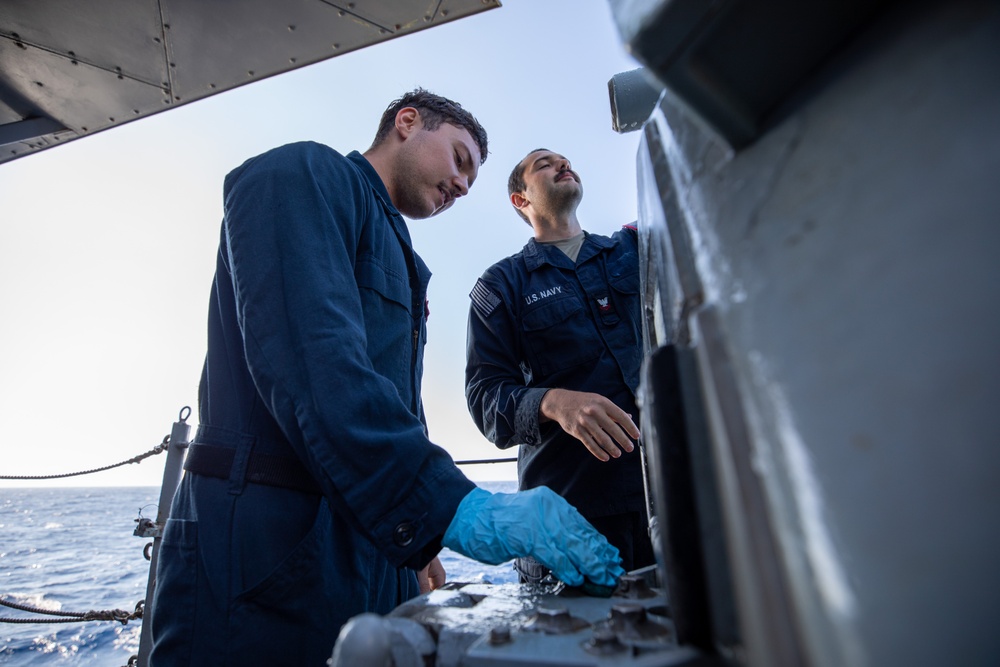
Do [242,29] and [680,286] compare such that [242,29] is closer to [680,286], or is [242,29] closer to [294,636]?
[294,636]

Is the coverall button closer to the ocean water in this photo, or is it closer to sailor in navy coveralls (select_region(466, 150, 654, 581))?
sailor in navy coveralls (select_region(466, 150, 654, 581))

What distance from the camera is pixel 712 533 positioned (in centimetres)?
31

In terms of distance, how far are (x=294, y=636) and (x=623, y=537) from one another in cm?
104

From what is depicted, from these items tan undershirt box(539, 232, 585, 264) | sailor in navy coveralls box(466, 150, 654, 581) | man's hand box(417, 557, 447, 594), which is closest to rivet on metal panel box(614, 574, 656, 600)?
sailor in navy coveralls box(466, 150, 654, 581)

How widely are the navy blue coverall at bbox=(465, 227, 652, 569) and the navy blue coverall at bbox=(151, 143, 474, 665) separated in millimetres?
718

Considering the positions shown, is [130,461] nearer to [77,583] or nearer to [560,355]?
[560,355]

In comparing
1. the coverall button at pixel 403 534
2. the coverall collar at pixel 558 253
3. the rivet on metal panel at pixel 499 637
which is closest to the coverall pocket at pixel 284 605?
the coverall button at pixel 403 534

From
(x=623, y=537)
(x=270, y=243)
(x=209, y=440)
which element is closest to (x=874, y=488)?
(x=270, y=243)

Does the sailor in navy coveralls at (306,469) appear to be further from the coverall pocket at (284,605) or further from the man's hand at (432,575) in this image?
the man's hand at (432,575)

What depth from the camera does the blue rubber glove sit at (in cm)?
76

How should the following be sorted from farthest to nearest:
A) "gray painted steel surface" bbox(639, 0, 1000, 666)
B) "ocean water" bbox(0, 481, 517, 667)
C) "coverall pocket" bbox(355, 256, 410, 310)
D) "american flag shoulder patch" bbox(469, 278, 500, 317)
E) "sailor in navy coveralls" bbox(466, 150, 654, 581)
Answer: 1. "ocean water" bbox(0, 481, 517, 667)
2. "american flag shoulder patch" bbox(469, 278, 500, 317)
3. "sailor in navy coveralls" bbox(466, 150, 654, 581)
4. "coverall pocket" bbox(355, 256, 410, 310)
5. "gray painted steel surface" bbox(639, 0, 1000, 666)

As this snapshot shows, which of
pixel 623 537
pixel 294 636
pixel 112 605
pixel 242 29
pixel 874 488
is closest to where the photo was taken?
pixel 874 488

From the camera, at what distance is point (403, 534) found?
72cm

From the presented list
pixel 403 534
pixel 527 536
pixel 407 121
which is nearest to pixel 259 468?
pixel 403 534
